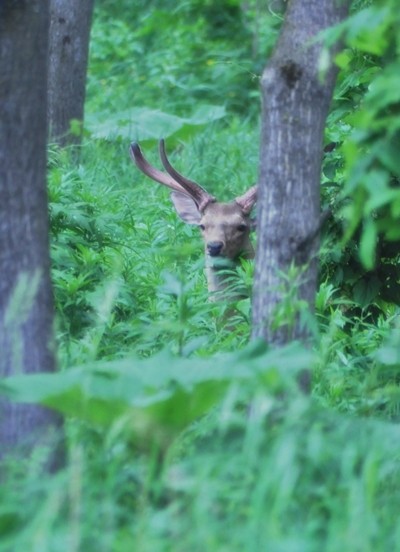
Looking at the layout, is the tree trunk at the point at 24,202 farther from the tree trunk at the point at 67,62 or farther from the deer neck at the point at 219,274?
the tree trunk at the point at 67,62

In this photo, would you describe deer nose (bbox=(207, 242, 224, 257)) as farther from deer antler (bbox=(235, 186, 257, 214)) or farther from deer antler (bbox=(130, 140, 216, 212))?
deer antler (bbox=(130, 140, 216, 212))

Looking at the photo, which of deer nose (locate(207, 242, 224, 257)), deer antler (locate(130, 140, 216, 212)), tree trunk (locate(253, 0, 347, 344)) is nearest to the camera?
tree trunk (locate(253, 0, 347, 344))

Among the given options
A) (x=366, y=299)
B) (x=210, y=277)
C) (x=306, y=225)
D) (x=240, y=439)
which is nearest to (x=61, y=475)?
(x=240, y=439)

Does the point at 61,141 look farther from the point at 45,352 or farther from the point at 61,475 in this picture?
the point at 61,475

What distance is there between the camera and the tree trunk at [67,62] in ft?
32.8

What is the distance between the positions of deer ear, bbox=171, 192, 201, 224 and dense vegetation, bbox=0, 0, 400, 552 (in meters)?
1.18

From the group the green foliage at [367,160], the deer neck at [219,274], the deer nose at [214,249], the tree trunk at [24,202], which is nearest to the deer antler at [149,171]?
the deer neck at [219,274]

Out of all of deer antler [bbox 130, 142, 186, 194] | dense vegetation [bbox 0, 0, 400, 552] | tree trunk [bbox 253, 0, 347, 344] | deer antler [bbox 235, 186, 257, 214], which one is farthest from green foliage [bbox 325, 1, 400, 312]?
deer antler [bbox 130, 142, 186, 194]

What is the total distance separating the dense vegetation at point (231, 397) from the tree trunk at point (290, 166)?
0.43ft

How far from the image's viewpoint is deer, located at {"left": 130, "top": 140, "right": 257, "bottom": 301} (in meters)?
8.05

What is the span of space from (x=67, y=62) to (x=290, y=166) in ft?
17.6

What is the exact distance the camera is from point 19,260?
4586mm

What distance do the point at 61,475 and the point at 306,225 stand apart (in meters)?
1.56

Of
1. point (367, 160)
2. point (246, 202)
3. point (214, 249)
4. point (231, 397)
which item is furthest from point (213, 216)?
point (231, 397)
